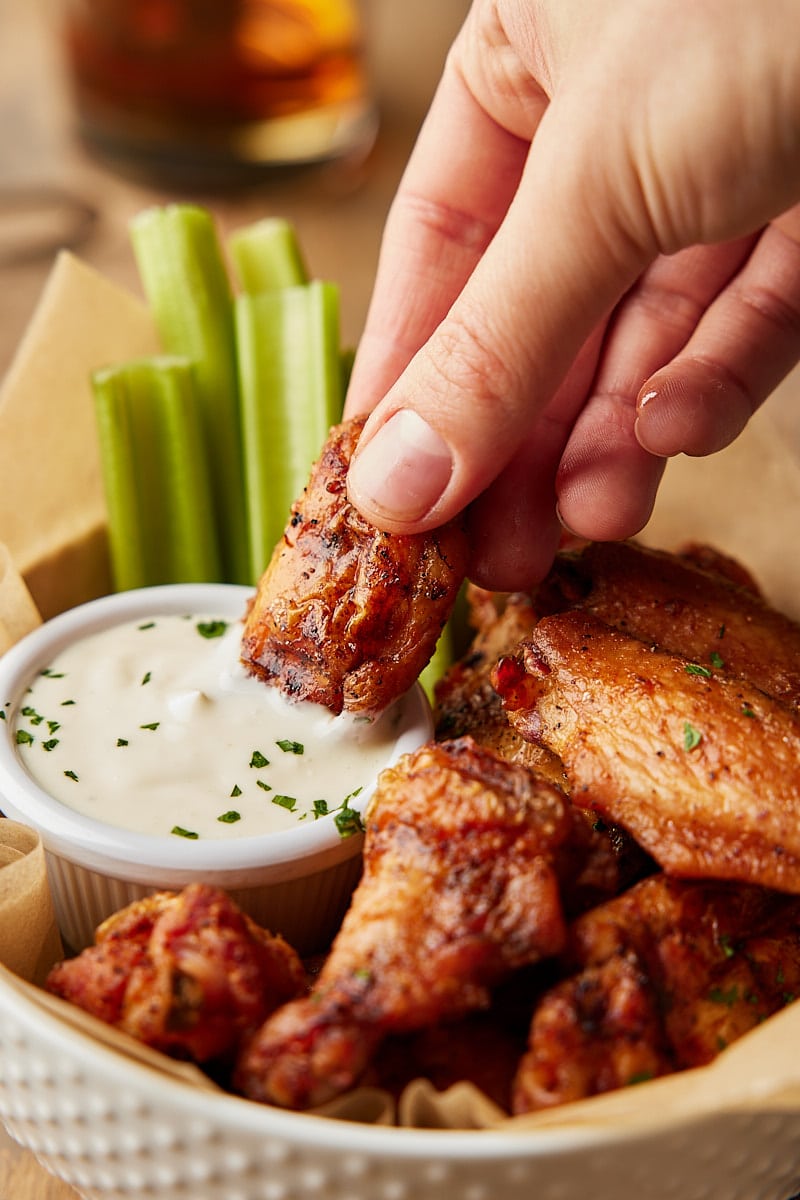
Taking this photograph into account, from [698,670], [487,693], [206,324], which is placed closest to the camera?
[698,670]

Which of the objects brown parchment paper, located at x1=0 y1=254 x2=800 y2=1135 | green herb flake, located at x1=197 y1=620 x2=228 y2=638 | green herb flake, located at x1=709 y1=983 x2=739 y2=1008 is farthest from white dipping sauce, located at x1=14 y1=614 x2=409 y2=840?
green herb flake, located at x1=709 y1=983 x2=739 y2=1008

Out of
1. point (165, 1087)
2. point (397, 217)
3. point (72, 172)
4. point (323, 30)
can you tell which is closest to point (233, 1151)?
point (165, 1087)

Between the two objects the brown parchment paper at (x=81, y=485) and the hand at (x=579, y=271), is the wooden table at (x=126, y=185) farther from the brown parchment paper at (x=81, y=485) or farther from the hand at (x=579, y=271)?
the hand at (x=579, y=271)

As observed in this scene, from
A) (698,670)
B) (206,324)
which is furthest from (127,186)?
(698,670)

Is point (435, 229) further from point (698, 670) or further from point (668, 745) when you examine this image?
point (668, 745)

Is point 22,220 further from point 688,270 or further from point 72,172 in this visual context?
point 688,270

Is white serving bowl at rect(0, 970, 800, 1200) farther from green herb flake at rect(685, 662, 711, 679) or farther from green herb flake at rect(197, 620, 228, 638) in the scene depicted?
green herb flake at rect(197, 620, 228, 638)

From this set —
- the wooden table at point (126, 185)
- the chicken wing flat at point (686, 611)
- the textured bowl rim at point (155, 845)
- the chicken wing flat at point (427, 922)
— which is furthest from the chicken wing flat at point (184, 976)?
the wooden table at point (126, 185)
